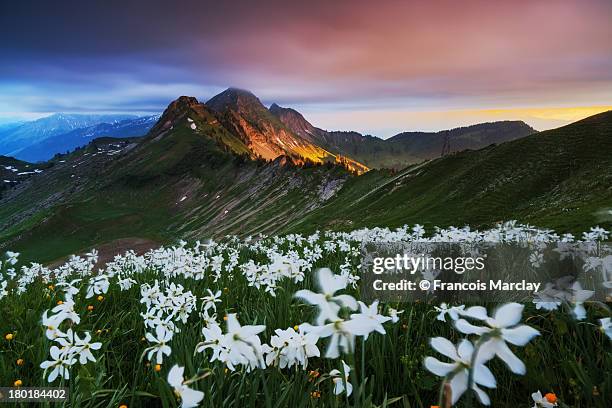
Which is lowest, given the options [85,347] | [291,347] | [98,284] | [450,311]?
[98,284]

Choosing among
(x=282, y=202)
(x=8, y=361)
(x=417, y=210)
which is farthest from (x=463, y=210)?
(x=282, y=202)

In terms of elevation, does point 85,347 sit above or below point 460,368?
below

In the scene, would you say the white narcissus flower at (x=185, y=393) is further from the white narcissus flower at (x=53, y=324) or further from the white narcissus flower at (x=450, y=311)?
the white narcissus flower at (x=53, y=324)

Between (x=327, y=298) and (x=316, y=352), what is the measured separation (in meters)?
1.19

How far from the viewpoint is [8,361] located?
4.47m

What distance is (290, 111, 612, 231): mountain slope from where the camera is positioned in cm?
3615

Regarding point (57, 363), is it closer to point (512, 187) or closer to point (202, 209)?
point (512, 187)

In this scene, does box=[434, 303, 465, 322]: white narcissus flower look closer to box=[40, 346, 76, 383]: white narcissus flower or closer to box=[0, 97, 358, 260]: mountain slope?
box=[40, 346, 76, 383]: white narcissus flower

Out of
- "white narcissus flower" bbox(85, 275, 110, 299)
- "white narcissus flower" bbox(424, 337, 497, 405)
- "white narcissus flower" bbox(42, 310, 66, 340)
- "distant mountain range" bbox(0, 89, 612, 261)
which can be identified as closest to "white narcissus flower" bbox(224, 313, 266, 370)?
"white narcissus flower" bbox(424, 337, 497, 405)

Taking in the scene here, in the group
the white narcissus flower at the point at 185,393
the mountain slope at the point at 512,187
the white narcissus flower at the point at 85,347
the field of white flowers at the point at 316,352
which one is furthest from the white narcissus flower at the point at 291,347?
the mountain slope at the point at 512,187

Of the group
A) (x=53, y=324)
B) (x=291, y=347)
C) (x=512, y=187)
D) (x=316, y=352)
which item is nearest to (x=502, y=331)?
(x=316, y=352)

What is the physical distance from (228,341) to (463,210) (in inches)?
1931

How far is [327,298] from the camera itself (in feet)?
6.41

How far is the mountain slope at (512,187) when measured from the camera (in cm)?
3615
